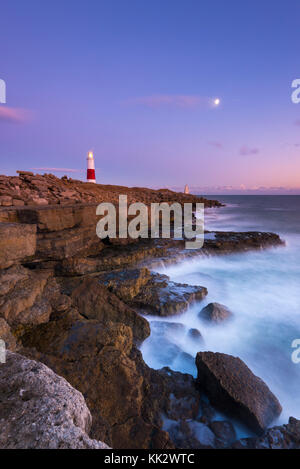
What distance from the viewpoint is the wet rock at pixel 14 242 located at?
328 centimetres

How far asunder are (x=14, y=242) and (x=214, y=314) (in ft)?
13.3

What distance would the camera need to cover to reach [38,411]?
1257mm

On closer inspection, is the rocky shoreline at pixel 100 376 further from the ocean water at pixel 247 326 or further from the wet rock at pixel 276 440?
the ocean water at pixel 247 326

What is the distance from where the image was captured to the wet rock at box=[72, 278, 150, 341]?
148 inches

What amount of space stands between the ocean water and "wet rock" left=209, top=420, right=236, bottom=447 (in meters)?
0.71

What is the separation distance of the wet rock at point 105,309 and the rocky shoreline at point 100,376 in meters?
0.02

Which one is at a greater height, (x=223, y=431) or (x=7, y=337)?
(x=7, y=337)

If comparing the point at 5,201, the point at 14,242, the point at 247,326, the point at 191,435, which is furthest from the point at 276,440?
the point at 5,201

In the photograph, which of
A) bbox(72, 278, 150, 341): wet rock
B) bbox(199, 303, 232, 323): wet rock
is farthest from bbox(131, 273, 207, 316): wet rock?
bbox(72, 278, 150, 341): wet rock

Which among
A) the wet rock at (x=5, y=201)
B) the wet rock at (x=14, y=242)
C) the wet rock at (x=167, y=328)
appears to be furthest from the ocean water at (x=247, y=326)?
the wet rock at (x=5, y=201)

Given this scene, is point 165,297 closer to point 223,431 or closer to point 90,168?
point 223,431

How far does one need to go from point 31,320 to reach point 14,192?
225 inches

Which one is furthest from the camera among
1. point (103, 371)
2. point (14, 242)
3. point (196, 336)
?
point (196, 336)
